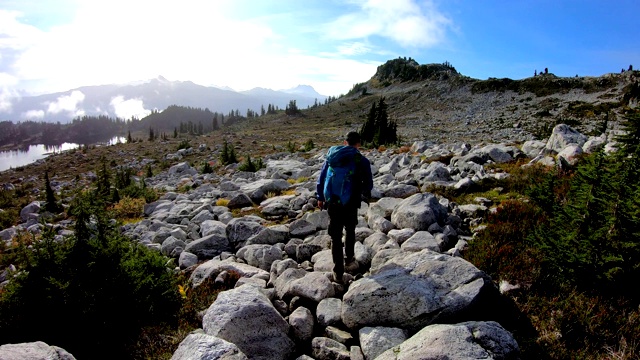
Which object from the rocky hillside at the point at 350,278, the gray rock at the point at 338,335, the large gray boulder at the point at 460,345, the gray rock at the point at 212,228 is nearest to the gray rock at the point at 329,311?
the rocky hillside at the point at 350,278

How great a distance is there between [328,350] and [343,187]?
2610 mm

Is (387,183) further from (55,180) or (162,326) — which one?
(55,180)

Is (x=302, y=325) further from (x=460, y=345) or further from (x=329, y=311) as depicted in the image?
(x=460, y=345)

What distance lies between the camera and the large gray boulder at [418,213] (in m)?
7.55

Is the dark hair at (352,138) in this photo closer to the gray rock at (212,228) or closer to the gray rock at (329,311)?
the gray rock at (329,311)

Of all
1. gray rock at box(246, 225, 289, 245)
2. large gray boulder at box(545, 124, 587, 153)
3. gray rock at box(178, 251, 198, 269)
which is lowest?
gray rock at box(178, 251, 198, 269)

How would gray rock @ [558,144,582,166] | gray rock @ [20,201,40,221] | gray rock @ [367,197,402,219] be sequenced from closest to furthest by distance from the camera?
gray rock @ [367,197,402,219] < gray rock @ [558,144,582,166] < gray rock @ [20,201,40,221]

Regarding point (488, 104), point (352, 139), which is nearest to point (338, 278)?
point (352, 139)

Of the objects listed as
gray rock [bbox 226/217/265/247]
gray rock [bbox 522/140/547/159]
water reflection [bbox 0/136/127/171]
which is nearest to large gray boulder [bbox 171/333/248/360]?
gray rock [bbox 226/217/265/247]

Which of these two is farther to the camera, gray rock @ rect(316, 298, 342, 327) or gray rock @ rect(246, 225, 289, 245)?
gray rock @ rect(246, 225, 289, 245)

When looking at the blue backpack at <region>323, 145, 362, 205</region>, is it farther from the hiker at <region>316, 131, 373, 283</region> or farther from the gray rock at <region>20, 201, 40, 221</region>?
the gray rock at <region>20, 201, 40, 221</region>

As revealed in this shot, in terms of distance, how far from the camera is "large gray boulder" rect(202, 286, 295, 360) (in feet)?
14.2

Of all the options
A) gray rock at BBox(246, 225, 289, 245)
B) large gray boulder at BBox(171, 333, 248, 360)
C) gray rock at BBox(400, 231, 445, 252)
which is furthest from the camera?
gray rock at BBox(246, 225, 289, 245)

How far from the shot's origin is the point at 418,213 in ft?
25.0
